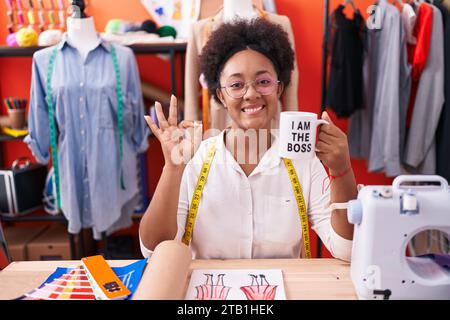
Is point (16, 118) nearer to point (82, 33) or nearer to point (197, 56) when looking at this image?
point (82, 33)

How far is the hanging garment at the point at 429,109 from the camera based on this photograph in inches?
94.0

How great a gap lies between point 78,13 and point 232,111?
4.43ft

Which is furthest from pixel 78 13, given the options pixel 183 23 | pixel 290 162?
pixel 290 162

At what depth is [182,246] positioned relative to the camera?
3.56ft

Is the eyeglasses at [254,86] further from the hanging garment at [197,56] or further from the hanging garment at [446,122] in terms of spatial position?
the hanging garment at [446,122]

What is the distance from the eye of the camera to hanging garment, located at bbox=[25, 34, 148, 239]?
224 centimetres

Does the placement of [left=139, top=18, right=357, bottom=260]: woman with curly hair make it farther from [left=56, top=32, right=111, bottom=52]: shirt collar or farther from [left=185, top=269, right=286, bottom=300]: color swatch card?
[left=56, top=32, right=111, bottom=52]: shirt collar

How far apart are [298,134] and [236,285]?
40 cm

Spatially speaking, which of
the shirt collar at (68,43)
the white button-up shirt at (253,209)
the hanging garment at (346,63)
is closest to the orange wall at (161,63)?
the hanging garment at (346,63)

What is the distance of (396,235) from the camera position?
3.00 feet

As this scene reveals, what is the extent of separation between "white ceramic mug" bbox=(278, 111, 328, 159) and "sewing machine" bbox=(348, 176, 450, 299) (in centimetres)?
17

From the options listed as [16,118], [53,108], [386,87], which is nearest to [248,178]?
[53,108]

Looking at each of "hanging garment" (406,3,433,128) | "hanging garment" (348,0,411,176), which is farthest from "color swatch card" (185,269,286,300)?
"hanging garment" (406,3,433,128)
